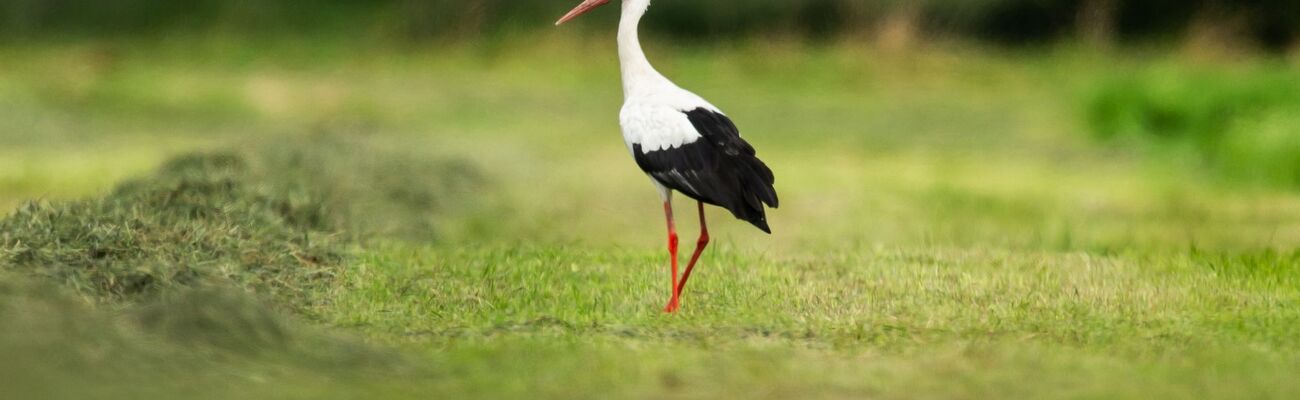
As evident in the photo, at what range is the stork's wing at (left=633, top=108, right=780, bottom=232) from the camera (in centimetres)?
704

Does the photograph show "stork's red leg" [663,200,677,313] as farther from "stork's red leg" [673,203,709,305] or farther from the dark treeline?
the dark treeline

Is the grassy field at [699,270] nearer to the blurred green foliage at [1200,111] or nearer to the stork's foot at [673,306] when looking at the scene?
the stork's foot at [673,306]

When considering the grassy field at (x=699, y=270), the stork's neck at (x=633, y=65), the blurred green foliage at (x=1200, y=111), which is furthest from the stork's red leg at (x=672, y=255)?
the blurred green foliage at (x=1200, y=111)

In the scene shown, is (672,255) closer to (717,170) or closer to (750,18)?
(717,170)

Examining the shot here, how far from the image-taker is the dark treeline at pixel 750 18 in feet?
73.9

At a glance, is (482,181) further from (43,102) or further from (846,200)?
(43,102)

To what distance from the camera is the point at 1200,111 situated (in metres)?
16.2

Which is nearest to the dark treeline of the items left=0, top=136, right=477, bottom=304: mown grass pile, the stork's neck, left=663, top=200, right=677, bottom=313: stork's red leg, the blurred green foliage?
the blurred green foliage

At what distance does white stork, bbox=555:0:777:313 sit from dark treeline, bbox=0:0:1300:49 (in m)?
14.9

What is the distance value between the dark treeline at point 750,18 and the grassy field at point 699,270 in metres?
2.28

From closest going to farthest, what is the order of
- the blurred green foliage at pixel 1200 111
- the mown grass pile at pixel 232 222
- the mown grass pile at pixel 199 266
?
the mown grass pile at pixel 199 266 < the mown grass pile at pixel 232 222 < the blurred green foliage at pixel 1200 111

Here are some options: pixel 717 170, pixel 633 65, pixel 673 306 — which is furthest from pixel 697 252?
pixel 633 65

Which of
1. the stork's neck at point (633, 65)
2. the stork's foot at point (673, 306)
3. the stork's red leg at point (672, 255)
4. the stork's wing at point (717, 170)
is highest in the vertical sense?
the stork's neck at point (633, 65)

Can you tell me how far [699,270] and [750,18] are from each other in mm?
14456
